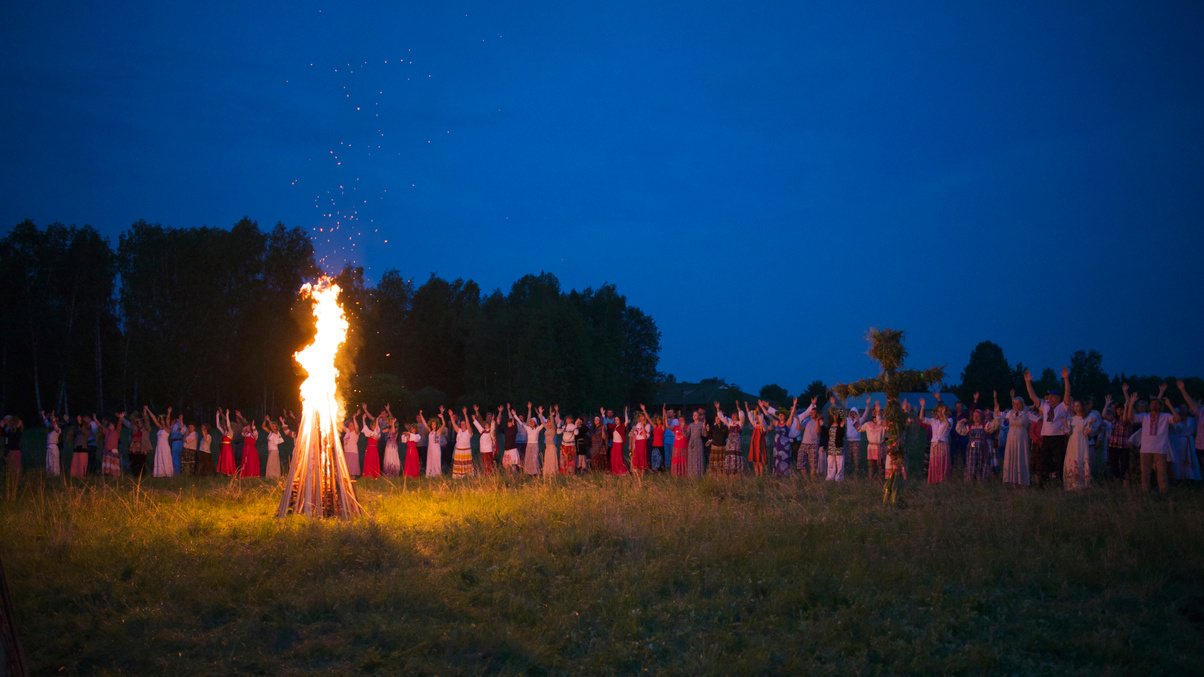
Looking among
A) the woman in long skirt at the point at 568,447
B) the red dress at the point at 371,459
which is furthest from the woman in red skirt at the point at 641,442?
the red dress at the point at 371,459

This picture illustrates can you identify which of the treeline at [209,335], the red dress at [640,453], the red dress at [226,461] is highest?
the treeline at [209,335]

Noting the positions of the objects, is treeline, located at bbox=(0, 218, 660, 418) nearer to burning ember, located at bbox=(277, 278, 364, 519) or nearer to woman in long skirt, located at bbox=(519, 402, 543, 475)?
woman in long skirt, located at bbox=(519, 402, 543, 475)

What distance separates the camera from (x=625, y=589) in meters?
8.12

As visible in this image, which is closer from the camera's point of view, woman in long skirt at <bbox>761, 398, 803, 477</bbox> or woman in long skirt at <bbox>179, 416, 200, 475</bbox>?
woman in long skirt at <bbox>761, 398, 803, 477</bbox>

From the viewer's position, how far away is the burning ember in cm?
1181

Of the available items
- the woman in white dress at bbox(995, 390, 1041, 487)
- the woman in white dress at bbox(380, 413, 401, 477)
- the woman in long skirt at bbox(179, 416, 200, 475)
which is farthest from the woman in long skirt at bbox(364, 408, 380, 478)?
the woman in white dress at bbox(995, 390, 1041, 487)

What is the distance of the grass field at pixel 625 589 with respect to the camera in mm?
6625

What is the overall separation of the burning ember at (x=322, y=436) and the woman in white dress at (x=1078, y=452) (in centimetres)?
1270

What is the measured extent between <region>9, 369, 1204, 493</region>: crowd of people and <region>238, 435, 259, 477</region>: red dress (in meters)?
0.04

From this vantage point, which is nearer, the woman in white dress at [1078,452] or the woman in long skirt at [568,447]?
the woman in white dress at [1078,452]

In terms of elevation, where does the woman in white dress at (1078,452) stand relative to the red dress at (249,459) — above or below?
above

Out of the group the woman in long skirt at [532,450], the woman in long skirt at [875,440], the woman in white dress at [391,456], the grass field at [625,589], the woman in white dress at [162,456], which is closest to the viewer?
the grass field at [625,589]

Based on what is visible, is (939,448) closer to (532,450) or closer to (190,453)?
(532,450)

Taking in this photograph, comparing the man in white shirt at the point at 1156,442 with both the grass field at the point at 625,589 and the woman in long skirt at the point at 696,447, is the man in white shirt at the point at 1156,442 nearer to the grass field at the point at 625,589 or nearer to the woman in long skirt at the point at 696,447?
the grass field at the point at 625,589
